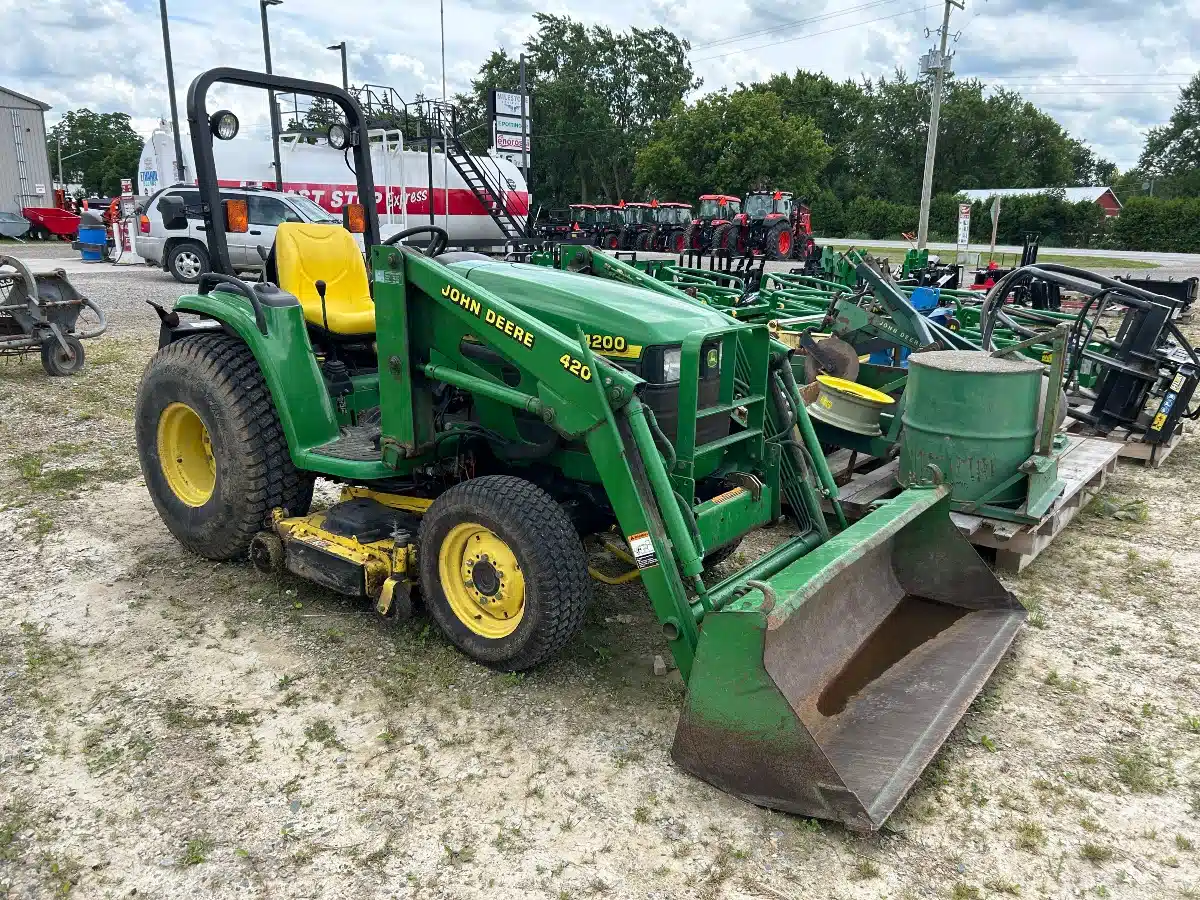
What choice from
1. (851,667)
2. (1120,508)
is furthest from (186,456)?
(1120,508)

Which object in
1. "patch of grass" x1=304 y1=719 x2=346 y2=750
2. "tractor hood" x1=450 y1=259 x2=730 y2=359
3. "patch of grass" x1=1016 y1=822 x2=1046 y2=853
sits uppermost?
"tractor hood" x1=450 y1=259 x2=730 y2=359

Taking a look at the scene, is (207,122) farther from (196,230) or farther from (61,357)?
(196,230)

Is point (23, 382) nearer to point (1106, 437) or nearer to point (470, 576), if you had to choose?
point (470, 576)

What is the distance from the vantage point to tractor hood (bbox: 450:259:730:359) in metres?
3.32

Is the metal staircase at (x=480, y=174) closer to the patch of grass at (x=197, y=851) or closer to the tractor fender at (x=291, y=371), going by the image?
the tractor fender at (x=291, y=371)

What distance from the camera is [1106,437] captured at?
6.70 metres

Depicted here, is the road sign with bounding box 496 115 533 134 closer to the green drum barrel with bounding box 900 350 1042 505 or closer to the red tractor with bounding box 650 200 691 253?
the red tractor with bounding box 650 200 691 253

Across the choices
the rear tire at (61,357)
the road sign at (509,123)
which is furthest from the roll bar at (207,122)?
the road sign at (509,123)

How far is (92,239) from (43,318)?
50.3ft

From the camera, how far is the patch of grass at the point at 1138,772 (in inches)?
113

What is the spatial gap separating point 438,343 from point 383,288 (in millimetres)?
300

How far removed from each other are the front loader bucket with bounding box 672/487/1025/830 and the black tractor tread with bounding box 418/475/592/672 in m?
0.60

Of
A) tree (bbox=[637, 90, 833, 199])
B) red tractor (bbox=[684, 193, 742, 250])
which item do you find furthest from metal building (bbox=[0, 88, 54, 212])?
red tractor (bbox=[684, 193, 742, 250])

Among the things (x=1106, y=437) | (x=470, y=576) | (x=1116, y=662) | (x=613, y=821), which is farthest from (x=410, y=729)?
(x=1106, y=437)
